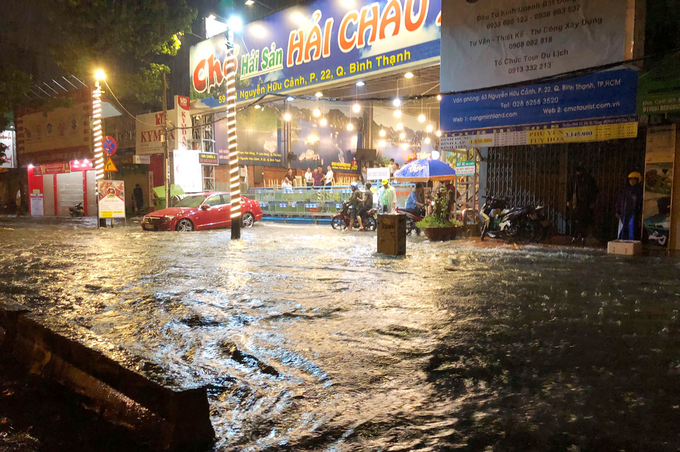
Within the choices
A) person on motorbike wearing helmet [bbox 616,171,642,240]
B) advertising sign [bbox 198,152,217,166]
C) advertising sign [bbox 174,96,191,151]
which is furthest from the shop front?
person on motorbike wearing helmet [bbox 616,171,642,240]

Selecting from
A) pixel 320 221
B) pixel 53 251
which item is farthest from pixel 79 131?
pixel 53 251

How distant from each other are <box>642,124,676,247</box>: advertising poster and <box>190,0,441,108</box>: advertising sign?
6664 millimetres

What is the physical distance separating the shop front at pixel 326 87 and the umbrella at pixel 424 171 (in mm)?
2606

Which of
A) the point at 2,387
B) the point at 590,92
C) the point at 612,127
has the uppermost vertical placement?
the point at 590,92

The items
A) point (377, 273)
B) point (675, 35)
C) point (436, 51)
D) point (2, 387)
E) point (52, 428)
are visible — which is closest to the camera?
point (52, 428)

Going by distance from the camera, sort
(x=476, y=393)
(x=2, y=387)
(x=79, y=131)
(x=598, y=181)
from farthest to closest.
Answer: (x=79, y=131) < (x=598, y=181) < (x=2, y=387) < (x=476, y=393)

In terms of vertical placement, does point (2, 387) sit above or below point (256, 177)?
below

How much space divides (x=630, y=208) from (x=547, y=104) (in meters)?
3.30

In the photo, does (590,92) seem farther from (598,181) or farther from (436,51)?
(436,51)

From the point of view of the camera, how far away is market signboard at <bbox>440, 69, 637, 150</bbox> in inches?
431

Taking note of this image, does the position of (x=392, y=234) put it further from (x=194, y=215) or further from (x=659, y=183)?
(x=194, y=215)

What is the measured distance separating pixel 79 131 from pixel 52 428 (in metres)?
30.2

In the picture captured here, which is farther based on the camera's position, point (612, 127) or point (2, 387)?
point (612, 127)

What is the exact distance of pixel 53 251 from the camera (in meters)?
10.8
